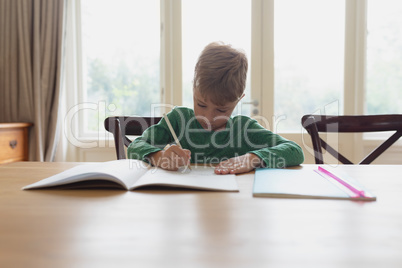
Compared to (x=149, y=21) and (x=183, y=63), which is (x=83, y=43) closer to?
(x=149, y=21)

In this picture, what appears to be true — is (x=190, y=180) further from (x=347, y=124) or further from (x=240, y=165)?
(x=347, y=124)

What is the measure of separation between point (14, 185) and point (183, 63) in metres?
2.34

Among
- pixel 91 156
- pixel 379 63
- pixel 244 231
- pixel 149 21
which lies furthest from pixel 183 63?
pixel 244 231

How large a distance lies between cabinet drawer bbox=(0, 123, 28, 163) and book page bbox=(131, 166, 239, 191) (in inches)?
76.5

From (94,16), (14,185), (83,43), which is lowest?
(14,185)

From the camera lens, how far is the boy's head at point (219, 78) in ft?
3.49

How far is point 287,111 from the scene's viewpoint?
295cm

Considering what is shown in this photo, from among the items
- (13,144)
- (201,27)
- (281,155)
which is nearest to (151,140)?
(281,155)

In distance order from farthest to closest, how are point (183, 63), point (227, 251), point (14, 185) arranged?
point (183, 63), point (14, 185), point (227, 251)

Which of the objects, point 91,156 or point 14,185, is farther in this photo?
point 91,156

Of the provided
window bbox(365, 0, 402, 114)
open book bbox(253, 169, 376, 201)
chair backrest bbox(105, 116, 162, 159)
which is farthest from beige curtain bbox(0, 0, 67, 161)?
window bbox(365, 0, 402, 114)

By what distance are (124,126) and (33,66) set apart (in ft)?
5.65

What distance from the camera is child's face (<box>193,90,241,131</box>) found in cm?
111

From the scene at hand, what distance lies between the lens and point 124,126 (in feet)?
4.99
